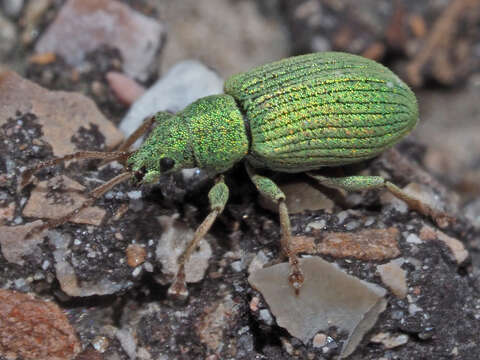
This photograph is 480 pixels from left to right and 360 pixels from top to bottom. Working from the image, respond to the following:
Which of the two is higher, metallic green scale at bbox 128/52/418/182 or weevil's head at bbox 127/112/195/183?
metallic green scale at bbox 128/52/418/182

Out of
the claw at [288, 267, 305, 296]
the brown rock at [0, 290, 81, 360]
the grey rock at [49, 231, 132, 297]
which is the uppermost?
the claw at [288, 267, 305, 296]

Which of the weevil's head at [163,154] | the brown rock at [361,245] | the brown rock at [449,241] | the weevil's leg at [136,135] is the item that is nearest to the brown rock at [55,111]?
the weevil's leg at [136,135]

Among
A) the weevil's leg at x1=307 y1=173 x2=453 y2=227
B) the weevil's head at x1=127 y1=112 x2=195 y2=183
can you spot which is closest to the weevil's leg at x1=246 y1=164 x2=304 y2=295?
the weevil's leg at x1=307 y1=173 x2=453 y2=227

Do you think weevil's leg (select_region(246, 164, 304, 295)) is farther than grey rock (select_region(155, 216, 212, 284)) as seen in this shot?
No

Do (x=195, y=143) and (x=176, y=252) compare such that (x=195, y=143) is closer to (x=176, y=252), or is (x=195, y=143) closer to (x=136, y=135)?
(x=136, y=135)


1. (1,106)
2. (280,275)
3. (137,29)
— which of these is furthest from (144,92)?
(280,275)

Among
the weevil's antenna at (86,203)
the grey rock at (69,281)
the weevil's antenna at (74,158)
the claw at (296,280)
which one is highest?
the weevil's antenna at (74,158)

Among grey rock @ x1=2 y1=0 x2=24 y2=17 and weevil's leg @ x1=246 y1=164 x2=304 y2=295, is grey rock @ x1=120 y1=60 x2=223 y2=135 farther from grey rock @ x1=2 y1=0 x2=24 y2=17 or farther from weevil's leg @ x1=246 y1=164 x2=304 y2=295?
grey rock @ x1=2 y1=0 x2=24 y2=17

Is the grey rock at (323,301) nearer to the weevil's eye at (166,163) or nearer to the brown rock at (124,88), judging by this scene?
the weevil's eye at (166,163)
